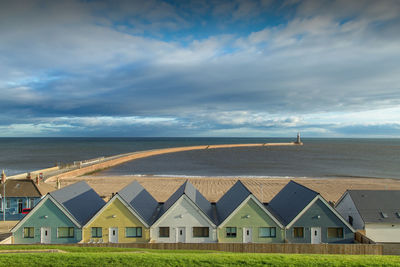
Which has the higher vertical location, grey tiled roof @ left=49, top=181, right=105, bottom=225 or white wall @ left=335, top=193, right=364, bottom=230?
grey tiled roof @ left=49, top=181, right=105, bottom=225

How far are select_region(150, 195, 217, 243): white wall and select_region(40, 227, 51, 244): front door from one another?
7.11 meters

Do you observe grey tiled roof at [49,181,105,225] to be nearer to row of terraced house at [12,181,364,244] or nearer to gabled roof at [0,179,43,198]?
row of terraced house at [12,181,364,244]

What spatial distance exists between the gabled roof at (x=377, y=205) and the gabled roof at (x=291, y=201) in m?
4.82

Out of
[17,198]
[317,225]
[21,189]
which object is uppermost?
[21,189]

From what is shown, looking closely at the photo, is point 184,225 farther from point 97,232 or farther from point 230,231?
point 97,232

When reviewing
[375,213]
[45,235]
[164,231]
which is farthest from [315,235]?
[45,235]

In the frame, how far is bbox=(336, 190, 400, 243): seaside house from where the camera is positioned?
2014 cm

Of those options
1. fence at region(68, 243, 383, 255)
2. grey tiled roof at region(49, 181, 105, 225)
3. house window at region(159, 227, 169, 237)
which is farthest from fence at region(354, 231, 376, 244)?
grey tiled roof at region(49, 181, 105, 225)

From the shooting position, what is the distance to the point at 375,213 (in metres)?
20.9

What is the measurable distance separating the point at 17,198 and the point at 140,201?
1428cm

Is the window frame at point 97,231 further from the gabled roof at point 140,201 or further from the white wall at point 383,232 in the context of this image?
the white wall at point 383,232

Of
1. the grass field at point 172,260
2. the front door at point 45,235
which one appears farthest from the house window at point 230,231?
the front door at point 45,235

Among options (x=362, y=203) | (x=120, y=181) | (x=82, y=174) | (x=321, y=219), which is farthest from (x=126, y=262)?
(x=82, y=174)

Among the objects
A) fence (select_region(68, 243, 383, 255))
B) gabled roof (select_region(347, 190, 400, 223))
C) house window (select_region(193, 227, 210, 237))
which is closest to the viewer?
fence (select_region(68, 243, 383, 255))
